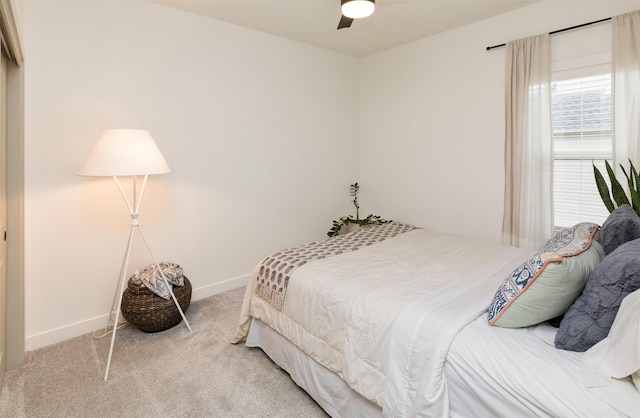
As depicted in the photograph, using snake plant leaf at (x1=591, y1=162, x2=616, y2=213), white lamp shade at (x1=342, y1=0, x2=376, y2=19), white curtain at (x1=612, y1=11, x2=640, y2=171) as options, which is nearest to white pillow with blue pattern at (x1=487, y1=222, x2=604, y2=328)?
snake plant leaf at (x1=591, y1=162, x2=616, y2=213)

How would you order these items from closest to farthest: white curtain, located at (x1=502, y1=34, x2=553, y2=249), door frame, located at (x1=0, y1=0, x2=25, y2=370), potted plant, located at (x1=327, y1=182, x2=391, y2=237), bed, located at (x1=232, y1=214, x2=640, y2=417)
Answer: bed, located at (x1=232, y1=214, x2=640, y2=417), door frame, located at (x1=0, y1=0, x2=25, y2=370), white curtain, located at (x1=502, y1=34, x2=553, y2=249), potted plant, located at (x1=327, y1=182, x2=391, y2=237)

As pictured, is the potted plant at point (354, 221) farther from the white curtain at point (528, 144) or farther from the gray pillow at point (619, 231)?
the gray pillow at point (619, 231)

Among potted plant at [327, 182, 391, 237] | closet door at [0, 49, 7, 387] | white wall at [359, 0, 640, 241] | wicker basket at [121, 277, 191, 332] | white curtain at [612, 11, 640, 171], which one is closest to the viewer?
closet door at [0, 49, 7, 387]

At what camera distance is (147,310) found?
2527mm

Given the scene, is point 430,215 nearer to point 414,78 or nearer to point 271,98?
point 414,78

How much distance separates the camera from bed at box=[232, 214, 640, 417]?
1132mm

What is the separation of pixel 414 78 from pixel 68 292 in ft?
12.3

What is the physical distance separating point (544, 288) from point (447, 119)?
8.47 feet

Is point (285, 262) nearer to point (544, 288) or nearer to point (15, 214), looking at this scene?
point (544, 288)

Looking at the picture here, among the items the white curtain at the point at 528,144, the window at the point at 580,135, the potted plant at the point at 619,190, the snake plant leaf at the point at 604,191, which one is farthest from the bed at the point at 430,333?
the window at the point at 580,135

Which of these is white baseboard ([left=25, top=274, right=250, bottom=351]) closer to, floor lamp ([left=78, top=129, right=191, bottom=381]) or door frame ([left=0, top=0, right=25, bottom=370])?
door frame ([left=0, top=0, right=25, bottom=370])

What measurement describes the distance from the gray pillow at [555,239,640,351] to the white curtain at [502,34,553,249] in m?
1.77

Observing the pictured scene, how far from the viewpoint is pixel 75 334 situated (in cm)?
262

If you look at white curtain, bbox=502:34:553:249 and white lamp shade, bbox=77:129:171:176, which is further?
white curtain, bbox=502:34:553:249
